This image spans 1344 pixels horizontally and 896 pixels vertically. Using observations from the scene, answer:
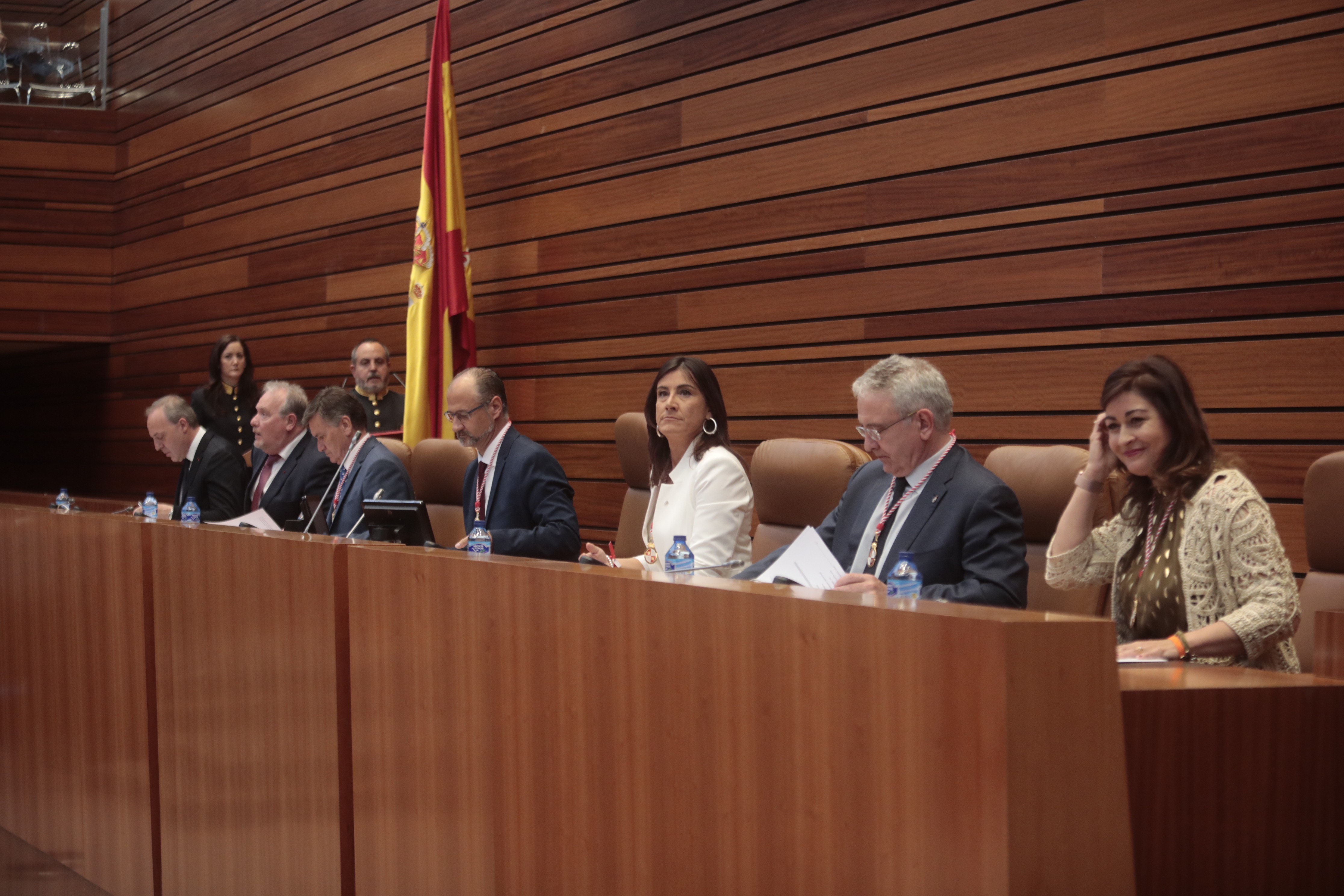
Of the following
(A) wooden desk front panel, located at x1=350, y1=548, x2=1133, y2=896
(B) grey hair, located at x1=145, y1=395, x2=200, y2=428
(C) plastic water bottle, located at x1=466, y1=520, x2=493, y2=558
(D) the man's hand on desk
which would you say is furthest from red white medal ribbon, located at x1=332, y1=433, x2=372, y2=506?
(D) the man's hand on desk

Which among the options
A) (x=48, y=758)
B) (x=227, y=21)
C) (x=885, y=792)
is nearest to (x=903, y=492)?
(x=885, y=792)

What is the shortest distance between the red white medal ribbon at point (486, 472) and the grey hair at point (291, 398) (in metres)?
0.90

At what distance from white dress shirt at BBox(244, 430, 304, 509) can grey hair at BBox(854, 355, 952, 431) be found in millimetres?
2467

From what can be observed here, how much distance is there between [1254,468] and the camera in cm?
302

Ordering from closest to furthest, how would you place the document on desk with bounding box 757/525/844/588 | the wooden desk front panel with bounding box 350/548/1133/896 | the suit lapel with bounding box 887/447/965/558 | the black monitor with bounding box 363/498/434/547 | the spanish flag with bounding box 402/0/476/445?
the wooden desk front panel with bounding box 350/548/1133/896 < the document on desk with bounding box 757/525/844/588 < the suit lapel with bounding box 887/447/965/558 < the black monitor with bounding box 363/498/434/547 < the spanish flag with bounding box 402/0/476/445

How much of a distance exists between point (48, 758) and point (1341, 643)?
3.03 metres

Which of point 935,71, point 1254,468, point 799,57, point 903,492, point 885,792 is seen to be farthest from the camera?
point 799,57

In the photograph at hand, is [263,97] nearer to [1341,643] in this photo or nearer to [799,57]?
[799,57]

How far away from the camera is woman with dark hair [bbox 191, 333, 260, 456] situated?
5691 millimetres

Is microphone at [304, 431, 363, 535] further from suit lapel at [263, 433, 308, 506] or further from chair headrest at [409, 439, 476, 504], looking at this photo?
chair headrest at [409, 439, 476, 504]

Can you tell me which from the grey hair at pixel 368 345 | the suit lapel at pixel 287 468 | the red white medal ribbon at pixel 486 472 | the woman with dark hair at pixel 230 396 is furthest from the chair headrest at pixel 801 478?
the woman with dark hair at pixel 230 396

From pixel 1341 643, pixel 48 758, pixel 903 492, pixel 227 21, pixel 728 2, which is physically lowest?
pixel 48 758

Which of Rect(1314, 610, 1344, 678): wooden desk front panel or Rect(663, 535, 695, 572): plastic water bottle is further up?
Rect(663, 535, 695, 572): plastic water bottle

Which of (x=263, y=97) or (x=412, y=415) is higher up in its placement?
(x=263, y=97)
